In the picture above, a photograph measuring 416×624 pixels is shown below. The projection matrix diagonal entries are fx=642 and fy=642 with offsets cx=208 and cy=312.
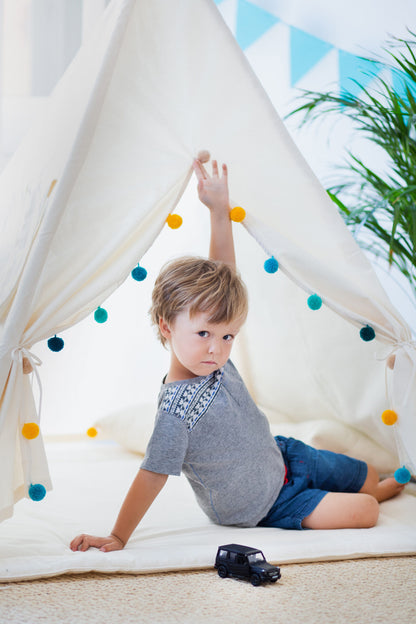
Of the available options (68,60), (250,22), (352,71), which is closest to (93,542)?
(68,60)

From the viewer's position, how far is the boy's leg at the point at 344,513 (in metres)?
1.35

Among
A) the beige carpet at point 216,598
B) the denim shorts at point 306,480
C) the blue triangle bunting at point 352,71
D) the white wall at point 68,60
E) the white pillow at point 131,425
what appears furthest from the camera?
the blue triangle bunting at point 352,71

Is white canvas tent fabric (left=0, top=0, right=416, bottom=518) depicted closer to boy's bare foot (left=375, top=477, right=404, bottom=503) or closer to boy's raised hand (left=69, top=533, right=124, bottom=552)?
boy's raised hand (left=69, top=533, right=124, bottom=552)

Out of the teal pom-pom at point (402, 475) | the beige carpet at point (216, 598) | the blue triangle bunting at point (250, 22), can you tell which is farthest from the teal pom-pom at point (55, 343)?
the blue triangle bunting at point (250, 22)

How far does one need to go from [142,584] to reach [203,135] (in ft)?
2.75

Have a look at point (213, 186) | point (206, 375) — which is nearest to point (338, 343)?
point (206, 375)

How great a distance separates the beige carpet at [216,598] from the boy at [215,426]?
0.57 feet

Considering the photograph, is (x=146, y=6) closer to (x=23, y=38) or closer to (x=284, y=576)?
(x=284, y=576)

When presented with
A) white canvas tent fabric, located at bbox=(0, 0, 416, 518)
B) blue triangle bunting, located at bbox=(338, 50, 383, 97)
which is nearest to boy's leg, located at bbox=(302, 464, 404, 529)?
white canvas tent fabric, located at bbox=(0, 0, 416, 518)

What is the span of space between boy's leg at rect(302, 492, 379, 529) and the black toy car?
12.0 inches

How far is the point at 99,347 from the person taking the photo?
2100 millimetres

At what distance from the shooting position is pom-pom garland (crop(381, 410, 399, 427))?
4.27 ft

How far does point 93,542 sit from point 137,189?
0.66 m

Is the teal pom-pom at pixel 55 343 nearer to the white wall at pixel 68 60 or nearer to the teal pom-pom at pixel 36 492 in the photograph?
the teal pom-pom at pixel 36 492
